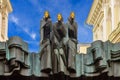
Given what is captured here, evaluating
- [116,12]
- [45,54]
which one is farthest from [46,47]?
[116,12]

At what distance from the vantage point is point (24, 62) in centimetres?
1806

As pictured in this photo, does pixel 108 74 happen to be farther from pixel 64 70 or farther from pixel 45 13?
pixel 45 13

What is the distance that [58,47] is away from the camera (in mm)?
18078

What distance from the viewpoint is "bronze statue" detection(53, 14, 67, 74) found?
17.9 meters

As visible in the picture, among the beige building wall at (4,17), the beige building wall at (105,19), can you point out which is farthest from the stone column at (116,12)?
the beige building wall at (4,17)

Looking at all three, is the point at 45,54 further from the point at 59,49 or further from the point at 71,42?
the point at 71,42

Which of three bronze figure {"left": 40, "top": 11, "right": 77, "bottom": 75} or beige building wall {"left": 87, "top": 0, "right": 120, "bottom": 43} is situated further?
beige building wall {"left": 87, "top": 0, "right": 120, "bottom": 43}

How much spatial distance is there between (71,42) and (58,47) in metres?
0.52

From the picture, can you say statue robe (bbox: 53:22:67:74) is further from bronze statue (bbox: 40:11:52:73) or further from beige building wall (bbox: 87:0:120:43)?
beige building wall (bbox: 87:0:120:43)

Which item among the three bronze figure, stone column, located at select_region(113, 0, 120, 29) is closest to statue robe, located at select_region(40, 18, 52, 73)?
the three bronze figure

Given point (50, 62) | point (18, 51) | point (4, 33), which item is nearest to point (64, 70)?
point (50, 62)

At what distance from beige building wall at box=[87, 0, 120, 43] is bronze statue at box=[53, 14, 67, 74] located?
32647mm

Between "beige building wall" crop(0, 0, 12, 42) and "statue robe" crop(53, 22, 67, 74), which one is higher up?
"beige building wall" crop(0, 0, 12, 42)

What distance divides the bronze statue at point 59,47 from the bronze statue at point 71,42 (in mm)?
210
